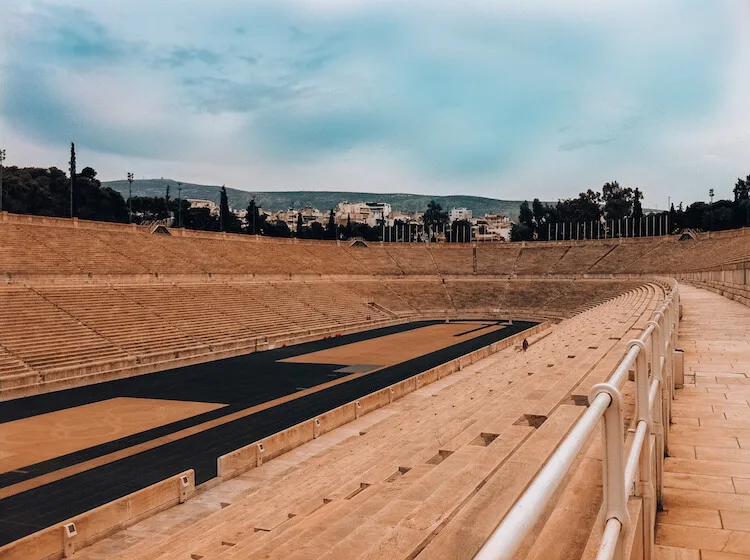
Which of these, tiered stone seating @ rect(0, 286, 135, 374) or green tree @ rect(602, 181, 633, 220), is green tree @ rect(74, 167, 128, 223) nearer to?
tiered stone seating @ rect(0, 286, 135, 374)

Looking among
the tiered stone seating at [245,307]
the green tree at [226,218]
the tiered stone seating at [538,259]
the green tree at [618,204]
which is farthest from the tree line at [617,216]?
the tiered stone seating at [245,307]

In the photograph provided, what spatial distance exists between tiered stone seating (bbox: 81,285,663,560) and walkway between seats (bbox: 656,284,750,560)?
2.73ft

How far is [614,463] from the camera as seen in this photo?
1867mm

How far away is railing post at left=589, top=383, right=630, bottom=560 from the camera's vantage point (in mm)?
1827

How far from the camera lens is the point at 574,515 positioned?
2.71 meters

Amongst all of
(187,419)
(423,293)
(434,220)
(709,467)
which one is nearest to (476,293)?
(423,293)

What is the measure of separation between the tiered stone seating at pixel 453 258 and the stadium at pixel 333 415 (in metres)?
13.5

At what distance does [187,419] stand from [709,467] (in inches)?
618

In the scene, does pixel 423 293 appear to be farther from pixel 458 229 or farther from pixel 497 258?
pixel 458 229

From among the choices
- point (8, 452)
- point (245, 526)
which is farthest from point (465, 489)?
point (8, 452)

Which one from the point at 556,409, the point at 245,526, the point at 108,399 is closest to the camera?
the point at 556,409

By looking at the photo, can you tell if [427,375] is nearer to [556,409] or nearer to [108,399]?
[108,399]

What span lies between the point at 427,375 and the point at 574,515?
62.3ft

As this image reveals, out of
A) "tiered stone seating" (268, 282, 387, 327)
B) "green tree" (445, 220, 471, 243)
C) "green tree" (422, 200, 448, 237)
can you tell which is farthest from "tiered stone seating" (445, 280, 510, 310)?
"green tree" (422, 200, 448, 237)
